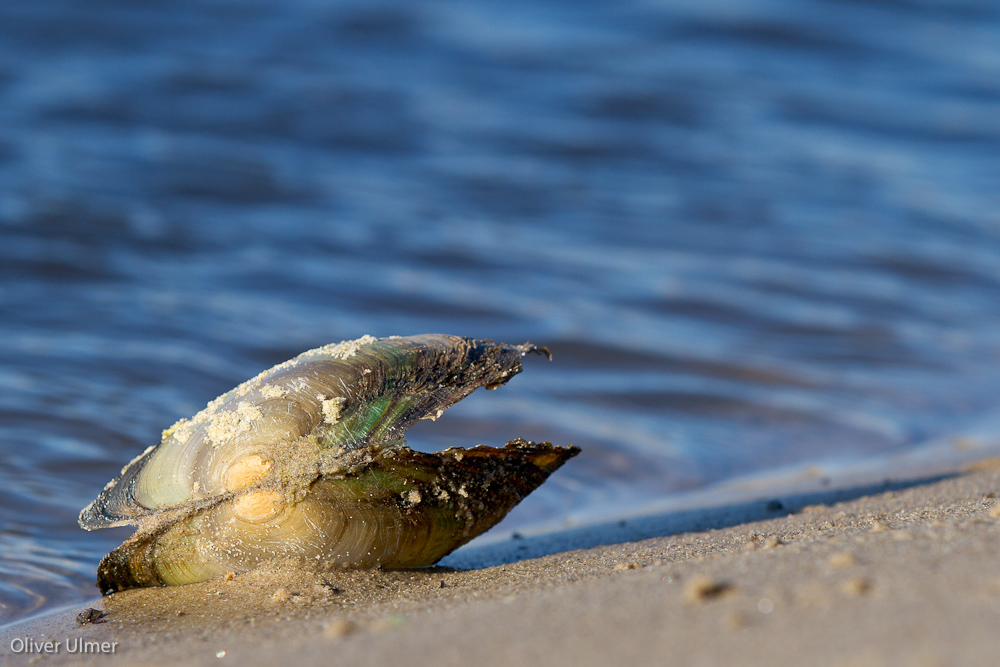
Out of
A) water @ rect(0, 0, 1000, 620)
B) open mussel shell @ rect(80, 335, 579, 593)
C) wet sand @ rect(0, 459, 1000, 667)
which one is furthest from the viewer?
water @ rect(0, 0, 1000, 620)

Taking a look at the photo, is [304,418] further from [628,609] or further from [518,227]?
[518,227]

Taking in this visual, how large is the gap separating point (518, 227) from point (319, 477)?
5.01 metres

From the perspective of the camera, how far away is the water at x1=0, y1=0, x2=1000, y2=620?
4270mm

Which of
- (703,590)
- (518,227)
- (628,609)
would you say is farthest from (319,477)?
(518,227)

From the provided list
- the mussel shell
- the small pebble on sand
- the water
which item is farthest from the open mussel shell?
the small pebble on sand

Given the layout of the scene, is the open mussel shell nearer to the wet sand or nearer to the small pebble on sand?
the wet sand

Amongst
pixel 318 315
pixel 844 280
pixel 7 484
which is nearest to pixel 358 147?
pixel 318 315

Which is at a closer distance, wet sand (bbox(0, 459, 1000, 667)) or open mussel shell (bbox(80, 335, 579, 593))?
wet sand (bbox(0, 459, 1000, 667))

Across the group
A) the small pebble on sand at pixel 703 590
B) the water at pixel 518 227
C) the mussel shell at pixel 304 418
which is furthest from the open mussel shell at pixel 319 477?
the small pebble on sand at pixel 703 590

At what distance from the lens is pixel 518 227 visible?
7125 mm

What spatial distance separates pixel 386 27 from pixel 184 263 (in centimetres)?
591

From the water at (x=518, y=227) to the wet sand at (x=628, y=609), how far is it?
2.68ft

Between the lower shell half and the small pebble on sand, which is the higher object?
the small pebble on sand

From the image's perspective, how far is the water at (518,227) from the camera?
4270 mm
